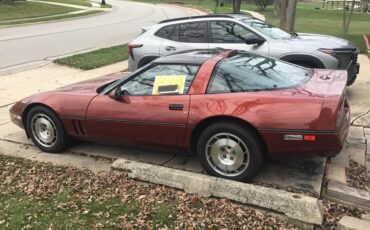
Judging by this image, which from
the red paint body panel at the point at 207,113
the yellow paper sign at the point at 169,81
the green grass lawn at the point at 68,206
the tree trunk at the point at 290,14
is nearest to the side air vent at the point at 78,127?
the red paint body panel at the point at 207,113

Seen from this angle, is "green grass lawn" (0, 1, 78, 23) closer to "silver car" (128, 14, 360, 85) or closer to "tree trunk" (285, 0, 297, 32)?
"tree trunk" (285, 0, 297, 32)

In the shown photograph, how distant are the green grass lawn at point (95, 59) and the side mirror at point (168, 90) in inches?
320

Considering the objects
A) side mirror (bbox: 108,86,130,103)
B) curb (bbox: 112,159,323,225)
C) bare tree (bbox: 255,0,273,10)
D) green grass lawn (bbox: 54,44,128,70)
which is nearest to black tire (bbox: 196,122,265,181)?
curb (bbox: 112,159,323,225)

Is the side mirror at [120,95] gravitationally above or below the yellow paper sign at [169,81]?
below

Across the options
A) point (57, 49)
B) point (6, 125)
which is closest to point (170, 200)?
point (6, 125)

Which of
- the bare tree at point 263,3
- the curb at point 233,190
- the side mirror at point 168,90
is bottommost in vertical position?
the bare tree at point 263,3

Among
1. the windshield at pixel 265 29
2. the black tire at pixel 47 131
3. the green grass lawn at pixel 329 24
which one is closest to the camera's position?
the black tire at pixel 47 131

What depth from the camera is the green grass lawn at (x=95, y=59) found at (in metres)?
13.6

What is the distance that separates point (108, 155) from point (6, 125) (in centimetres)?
246

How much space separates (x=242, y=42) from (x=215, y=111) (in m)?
4.15

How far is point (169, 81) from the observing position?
18.0 feet

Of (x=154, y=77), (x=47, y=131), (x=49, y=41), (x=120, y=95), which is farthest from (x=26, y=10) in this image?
(x=154, y=77)

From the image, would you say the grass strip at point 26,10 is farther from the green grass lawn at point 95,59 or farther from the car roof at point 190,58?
the car roof at point 190,58

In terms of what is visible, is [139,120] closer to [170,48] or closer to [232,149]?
[232,149]
